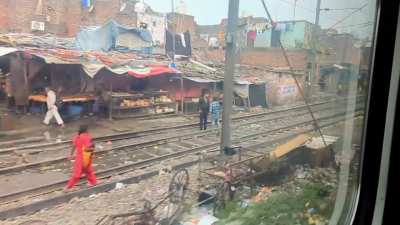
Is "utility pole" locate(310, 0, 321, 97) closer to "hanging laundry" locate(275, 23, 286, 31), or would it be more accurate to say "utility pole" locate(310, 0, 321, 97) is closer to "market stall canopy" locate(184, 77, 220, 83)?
"hanging laundry" locate(275, 23, 286, 31)

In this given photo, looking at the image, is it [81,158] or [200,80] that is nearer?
[81,158]

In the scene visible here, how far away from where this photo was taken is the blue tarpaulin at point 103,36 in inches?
44.5

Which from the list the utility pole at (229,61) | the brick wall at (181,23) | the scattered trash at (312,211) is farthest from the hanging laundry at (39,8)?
the scattered trash at (312,211)

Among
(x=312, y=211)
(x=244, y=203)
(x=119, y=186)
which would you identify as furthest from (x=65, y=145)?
(x=312, y=211)

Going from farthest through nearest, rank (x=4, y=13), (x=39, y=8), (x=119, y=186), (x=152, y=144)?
(x=152, y=144), (x=119, y=186), (x=39, y=8), (x=4, y=13)

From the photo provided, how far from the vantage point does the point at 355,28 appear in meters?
1.58

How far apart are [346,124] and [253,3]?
0.61 m

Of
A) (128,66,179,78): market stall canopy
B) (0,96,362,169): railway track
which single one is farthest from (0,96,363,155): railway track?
(128,66,179,78): market stall canopy

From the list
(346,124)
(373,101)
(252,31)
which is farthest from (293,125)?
(252,31)

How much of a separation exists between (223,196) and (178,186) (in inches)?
8.0

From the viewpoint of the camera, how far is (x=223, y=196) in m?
1.57

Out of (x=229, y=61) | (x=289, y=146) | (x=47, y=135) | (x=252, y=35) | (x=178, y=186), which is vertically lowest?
(x=178, y=186)

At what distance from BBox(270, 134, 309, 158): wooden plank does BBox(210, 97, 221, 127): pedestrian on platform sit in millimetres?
320

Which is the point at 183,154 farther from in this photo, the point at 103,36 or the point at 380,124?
the point at 380,124
